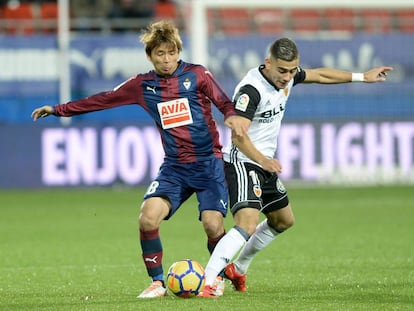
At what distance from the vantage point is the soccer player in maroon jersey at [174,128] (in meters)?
8.17

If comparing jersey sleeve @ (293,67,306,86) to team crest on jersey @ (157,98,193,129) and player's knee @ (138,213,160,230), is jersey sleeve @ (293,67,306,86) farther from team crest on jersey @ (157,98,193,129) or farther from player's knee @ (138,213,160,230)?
player's knee @ (138,213,160,230)

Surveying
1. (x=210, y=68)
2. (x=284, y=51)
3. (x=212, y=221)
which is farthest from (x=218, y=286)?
(x=210, y=68)

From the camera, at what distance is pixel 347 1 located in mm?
20531

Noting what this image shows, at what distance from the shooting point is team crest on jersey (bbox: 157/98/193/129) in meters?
8.38

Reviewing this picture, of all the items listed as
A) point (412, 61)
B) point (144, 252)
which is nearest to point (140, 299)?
point (144, 252)

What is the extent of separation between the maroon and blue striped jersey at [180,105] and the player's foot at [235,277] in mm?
902

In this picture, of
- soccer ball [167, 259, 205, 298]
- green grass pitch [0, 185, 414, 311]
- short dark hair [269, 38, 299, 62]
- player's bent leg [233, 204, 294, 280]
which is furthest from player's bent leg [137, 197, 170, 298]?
short dark hair [269, 38, 299, 62]

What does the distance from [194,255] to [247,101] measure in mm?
3652

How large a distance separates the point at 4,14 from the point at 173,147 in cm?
1604

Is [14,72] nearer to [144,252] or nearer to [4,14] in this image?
[4,14]

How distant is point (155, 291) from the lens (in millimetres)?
8094

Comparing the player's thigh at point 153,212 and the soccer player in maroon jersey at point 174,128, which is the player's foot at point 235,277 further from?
the player's thigh at point 153,212

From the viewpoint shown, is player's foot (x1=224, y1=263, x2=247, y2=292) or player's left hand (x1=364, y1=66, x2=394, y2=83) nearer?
player's foot (x1=224, y1=263, x2=247, y2=292)

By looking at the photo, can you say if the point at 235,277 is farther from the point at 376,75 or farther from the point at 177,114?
the point at 376,75
